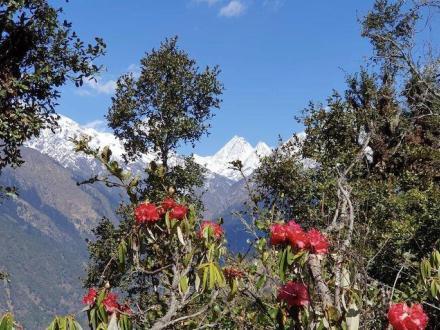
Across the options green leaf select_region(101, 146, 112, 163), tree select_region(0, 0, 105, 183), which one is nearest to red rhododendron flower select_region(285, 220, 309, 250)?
green leaf select_region(101, 146, 112, 163)

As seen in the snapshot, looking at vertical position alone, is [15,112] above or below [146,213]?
above

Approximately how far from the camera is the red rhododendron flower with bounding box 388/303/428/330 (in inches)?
123

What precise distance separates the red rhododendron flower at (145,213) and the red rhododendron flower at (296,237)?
5.09ft

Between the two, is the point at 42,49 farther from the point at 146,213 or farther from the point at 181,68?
the point at 181,68

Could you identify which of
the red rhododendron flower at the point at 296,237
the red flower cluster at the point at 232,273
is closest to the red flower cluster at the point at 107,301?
the red flower cluster at the point at 232,273

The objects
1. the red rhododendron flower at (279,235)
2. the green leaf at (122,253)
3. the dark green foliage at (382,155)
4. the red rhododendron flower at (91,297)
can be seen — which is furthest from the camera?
the dark green foliage at (382,155)

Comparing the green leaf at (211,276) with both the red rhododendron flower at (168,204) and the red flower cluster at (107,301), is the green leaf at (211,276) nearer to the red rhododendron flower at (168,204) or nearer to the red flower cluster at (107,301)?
the red flower cluster at (107,301)

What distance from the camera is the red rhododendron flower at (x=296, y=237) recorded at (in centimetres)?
391

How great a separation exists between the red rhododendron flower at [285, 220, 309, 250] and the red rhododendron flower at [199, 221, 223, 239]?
1.08 metres

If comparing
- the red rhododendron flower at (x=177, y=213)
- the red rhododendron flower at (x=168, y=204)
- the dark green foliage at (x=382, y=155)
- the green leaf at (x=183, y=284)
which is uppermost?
the dark green foliage at (x=382, y=155)

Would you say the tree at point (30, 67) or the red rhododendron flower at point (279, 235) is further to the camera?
the tree at point (30, 67)

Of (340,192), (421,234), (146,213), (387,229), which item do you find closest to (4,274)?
(146,213)

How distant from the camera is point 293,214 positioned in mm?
23234

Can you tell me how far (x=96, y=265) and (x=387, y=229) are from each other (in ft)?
59.9
